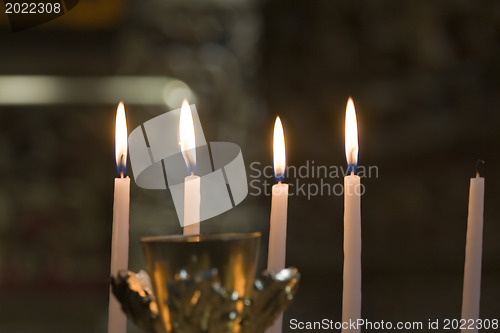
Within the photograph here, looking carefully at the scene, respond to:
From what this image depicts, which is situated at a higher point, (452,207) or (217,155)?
(217,155)

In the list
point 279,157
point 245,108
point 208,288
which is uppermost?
point 245,108

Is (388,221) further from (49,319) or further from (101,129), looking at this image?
(49,319)

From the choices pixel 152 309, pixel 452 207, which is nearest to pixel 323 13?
pixel 452 207

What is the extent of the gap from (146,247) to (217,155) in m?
1.39

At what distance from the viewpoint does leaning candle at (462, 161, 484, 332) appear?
59 cm

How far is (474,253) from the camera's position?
1.96 feet

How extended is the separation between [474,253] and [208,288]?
0.86ft

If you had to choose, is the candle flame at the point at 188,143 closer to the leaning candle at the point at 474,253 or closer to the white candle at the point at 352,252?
the white candle at the point at 352,252

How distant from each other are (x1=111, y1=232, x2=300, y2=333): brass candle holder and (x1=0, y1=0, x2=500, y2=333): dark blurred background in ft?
4.45

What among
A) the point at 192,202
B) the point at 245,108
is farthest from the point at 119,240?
the point at 245,108

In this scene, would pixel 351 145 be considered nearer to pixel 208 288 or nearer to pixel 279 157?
pixel 279 157

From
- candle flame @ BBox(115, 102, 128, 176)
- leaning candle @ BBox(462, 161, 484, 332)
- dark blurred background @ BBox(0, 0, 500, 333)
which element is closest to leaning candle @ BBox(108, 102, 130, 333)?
candle flame @ BBox(115, 102, 128, 176)

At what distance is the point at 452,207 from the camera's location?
6.11ft

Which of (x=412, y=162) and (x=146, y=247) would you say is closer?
(x=146, y=247)
